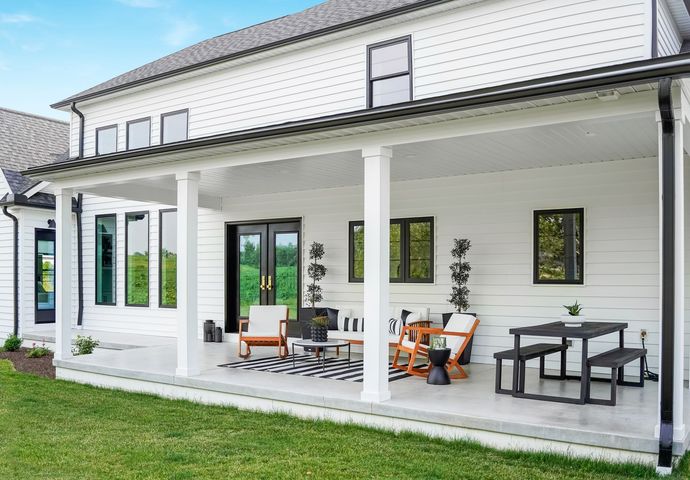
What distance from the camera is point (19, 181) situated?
45.3ft

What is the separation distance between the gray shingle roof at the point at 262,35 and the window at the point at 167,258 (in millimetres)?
2657

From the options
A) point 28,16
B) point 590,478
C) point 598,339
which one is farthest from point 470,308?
point 28,16

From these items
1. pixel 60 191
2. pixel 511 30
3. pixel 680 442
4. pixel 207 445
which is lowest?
pixel 207 445

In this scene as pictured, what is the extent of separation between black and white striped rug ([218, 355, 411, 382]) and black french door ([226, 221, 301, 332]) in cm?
192

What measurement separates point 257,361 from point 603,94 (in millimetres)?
5679

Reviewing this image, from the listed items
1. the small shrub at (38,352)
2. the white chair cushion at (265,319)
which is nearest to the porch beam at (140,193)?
the white chair cushion at (265,319)

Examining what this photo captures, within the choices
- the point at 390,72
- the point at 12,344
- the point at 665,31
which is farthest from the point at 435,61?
the point at 12,344

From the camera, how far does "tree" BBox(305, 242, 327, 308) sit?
33.6 feet

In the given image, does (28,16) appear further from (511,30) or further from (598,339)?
(598,339)

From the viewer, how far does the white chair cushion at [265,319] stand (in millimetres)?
9219

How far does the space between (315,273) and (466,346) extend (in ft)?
9.91

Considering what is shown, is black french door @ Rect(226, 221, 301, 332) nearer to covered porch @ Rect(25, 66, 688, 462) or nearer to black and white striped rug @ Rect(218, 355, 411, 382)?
covered porch @ Rect(25, 66, 688, 462)

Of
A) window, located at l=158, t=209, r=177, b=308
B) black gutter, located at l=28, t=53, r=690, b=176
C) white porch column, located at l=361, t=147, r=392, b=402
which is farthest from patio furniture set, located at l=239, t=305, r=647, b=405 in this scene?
window, located at l=158, t=209, r=177, b=308

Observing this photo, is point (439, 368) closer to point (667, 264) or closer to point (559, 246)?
point (559, 246)
